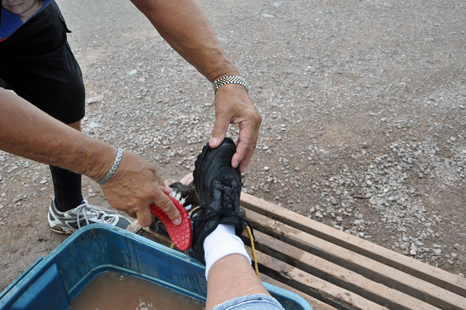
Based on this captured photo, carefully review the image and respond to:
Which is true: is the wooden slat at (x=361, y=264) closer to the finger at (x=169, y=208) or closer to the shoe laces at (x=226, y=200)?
the shoe laces at (x=226, y=200)

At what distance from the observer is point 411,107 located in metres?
2.93

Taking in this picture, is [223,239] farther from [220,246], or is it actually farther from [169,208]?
[169,208]

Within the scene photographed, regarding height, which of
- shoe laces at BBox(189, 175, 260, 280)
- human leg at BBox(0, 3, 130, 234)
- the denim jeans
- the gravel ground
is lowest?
the denim jeans

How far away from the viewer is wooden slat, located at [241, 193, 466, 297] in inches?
61.1

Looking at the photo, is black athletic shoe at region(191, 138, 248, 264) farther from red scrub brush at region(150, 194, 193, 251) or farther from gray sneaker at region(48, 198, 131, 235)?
gray sneaker at region(48, 198, 131, 235)

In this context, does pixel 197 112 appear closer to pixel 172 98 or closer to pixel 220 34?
pixel 172 98

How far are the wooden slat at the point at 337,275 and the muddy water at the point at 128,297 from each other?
0.44 metres

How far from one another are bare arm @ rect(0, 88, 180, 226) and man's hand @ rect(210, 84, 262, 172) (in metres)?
0.36

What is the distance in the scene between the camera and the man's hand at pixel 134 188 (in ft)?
3.59

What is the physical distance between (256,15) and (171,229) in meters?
4.03

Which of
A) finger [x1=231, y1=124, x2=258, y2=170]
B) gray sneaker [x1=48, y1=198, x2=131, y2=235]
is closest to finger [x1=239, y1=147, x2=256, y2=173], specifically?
finger [x1=231, y1=124, x2=258, y2=170]

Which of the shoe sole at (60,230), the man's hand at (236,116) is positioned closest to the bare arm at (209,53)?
the man's hand at (236,116)

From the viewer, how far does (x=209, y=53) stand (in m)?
1.46

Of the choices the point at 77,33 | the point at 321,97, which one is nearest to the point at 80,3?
the point at 77,33
